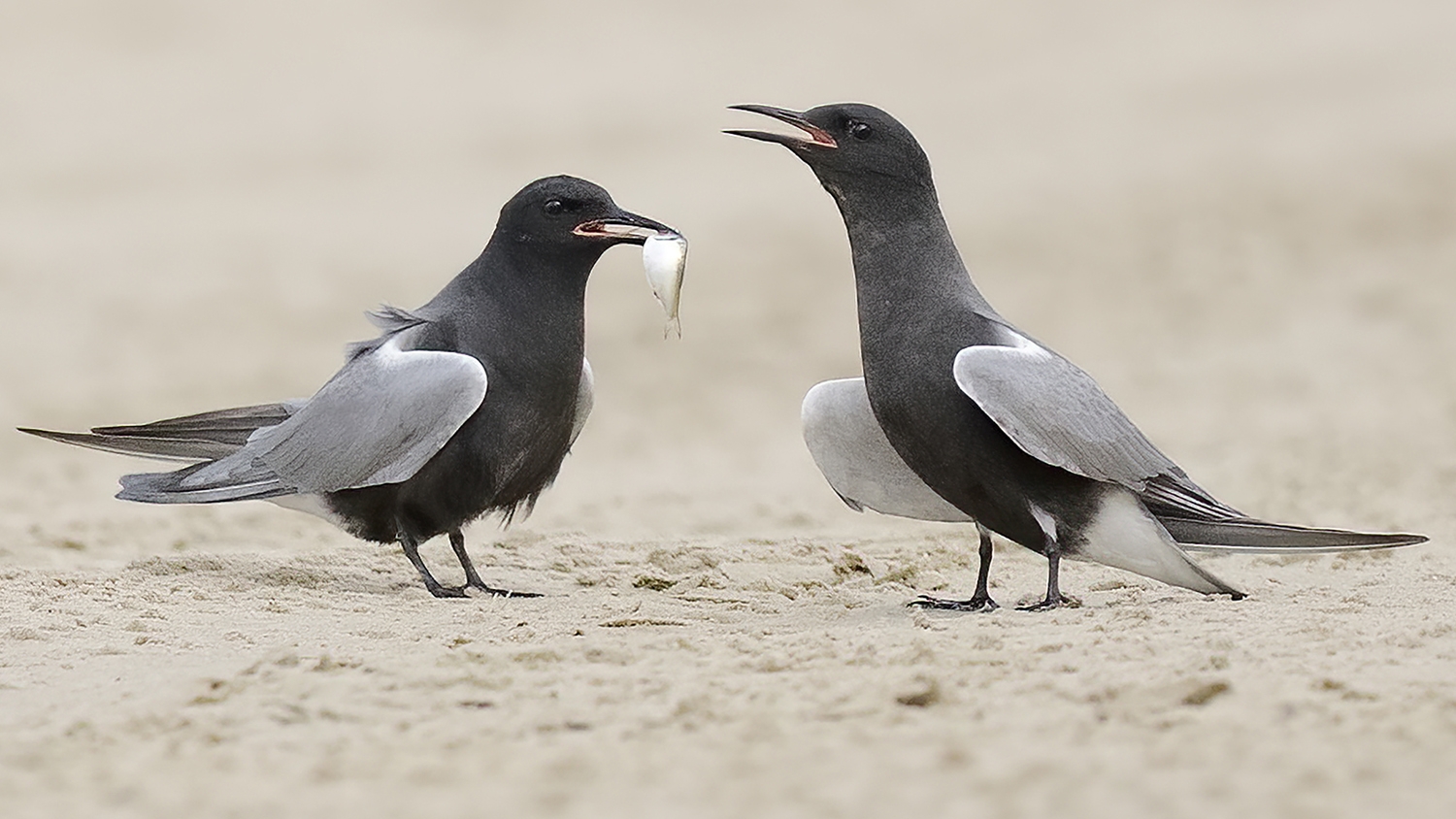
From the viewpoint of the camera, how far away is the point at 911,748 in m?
3.36

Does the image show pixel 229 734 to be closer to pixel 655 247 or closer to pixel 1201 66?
pixel 655 247

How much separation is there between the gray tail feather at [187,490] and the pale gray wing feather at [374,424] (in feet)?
0.11

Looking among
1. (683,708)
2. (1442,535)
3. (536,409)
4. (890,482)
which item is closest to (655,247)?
(536,409)

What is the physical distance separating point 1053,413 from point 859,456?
96cm

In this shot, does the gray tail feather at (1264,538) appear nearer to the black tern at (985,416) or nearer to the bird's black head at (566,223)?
the black tern at (985,416)

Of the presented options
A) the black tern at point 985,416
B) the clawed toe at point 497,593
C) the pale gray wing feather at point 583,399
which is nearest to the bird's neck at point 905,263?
the black tern at point 985,416

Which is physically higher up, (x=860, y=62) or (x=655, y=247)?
(x=860, y=62)

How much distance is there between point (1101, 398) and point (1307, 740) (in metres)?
2.13

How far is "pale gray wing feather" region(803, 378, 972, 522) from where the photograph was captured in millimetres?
5891

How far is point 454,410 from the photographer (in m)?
5.58

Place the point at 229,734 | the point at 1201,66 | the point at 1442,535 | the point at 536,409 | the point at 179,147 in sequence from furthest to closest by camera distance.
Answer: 1. the point at 1201,66
2. the point at 179,147
3. the point at 1442,535
4. the point at 536,409
5. the point at 229,734

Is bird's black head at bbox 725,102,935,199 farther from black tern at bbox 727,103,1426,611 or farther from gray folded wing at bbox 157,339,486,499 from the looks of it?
gray folded wing at bbox 157,339,486,499

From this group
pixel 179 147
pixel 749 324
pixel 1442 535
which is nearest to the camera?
pixel 1442 535

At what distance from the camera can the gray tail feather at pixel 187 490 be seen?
586 centimetres
